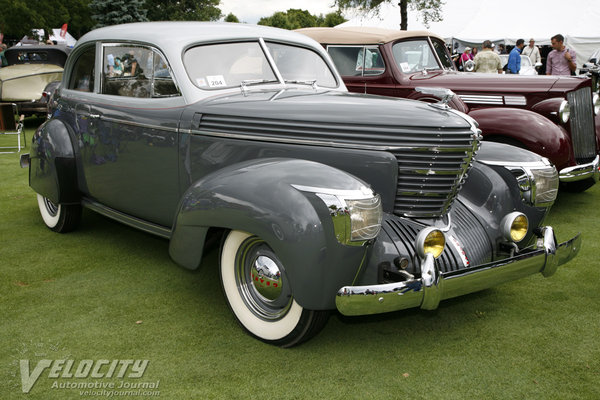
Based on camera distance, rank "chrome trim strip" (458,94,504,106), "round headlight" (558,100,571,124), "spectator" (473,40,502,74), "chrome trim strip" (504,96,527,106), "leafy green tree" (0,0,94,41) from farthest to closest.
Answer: "leafy green tree" (0,0,94,41) → "spectator" (473,40,502,74) → "chrome trim strip" (458,94,504,106) → "chrome trim strip" (504,96,527,106) → "round headlight" (558,100,571,124)

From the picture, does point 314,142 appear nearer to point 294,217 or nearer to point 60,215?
point 294,217

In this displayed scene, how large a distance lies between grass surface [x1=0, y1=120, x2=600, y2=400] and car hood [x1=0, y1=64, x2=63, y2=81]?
9353 millimetres

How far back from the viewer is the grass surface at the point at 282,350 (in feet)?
8.62

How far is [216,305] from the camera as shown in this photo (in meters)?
3.53

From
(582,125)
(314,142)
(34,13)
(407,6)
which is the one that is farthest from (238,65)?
(34,13)

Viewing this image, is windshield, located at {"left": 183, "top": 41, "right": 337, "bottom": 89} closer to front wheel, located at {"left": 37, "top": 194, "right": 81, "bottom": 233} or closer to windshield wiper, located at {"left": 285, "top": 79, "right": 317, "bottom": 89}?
windshield wiper, located at {"left": 285, "top": 79, "right": 317, "bottom": 89}

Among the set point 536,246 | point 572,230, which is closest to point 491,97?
point 572,230

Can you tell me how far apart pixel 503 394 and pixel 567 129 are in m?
4.21

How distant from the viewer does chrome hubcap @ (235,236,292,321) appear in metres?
2.92

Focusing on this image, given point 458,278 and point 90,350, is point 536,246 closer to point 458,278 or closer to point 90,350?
point 458,278

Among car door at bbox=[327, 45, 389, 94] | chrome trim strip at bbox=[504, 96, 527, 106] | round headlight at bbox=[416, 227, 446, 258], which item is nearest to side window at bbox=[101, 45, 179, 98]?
round headlight at bbox=[416, 227, 446, 258]

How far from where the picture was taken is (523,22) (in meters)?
21.4

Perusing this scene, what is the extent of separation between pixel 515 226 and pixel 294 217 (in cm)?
152

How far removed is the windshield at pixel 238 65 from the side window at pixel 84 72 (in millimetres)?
1209
